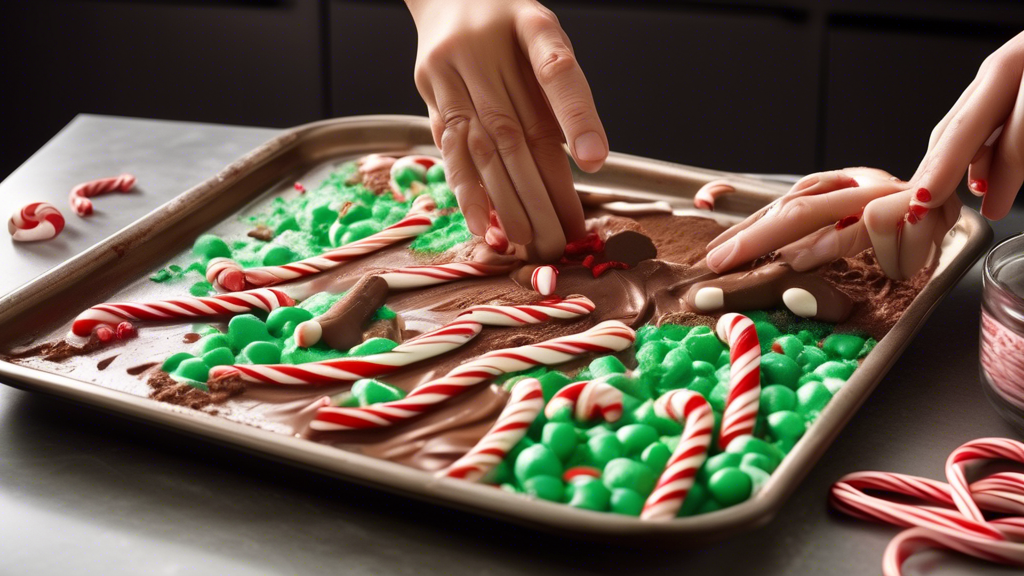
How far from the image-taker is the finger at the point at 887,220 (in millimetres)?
1609

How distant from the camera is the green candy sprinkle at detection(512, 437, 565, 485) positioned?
1.25m

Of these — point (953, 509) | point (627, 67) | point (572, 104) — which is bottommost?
point (627, 67)

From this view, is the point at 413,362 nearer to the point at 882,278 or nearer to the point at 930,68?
the point at 882,278

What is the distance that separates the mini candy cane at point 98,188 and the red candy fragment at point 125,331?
640 millimetres

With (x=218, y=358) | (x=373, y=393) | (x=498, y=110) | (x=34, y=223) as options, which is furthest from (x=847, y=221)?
(x=34, y=223)

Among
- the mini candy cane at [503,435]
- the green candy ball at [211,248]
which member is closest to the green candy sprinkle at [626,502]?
the mini candy cane at [503,435]

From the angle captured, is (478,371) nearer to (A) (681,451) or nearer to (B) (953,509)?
(A) (681,451)

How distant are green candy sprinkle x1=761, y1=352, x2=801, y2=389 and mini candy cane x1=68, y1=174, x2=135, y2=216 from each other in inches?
55.9

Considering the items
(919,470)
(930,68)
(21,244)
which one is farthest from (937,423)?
(930,68)

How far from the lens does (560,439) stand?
130cm

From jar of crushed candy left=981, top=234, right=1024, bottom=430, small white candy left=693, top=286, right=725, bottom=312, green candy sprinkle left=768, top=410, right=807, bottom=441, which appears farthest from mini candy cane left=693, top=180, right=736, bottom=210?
green candy sprinkle left=768, top=410, right=807, bottom=441

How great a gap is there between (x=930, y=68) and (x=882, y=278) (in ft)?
5.80

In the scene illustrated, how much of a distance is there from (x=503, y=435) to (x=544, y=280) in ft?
1.50

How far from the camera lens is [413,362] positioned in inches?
60.4
